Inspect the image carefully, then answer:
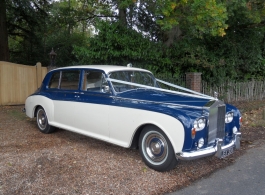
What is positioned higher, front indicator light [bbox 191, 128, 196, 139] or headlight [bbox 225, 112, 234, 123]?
headlight [bbox 225, 112, 234, 123]

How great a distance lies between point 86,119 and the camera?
5.77 m

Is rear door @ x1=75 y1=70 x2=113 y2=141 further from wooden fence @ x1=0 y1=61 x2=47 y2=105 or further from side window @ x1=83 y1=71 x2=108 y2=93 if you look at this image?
wooden fence @ x1=0 y1=61 x2=47 y2=105

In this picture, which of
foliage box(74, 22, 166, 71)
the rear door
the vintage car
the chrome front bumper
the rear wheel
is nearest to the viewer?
the chrome front bumper

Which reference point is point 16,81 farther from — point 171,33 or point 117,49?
point 171,33

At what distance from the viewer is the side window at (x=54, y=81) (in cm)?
677

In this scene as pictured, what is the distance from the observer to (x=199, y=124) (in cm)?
432

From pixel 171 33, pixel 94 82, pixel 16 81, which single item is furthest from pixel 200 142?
pixel 16 81

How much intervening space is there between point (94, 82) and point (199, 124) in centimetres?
248

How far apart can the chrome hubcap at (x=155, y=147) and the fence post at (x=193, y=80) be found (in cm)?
601

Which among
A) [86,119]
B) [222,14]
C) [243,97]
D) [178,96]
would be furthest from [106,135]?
[243,97]

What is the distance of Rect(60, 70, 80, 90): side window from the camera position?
6152mm

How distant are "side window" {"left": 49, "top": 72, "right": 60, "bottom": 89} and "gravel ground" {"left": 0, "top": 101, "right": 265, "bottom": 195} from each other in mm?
1236

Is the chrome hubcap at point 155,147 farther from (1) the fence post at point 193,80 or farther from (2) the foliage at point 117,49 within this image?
(1) the fence post at point 193,80

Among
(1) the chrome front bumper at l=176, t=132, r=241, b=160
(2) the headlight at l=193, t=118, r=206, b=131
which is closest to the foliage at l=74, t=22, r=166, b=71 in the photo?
(1) the chrome front bumper at l=176, t=132, r=241, b=160
